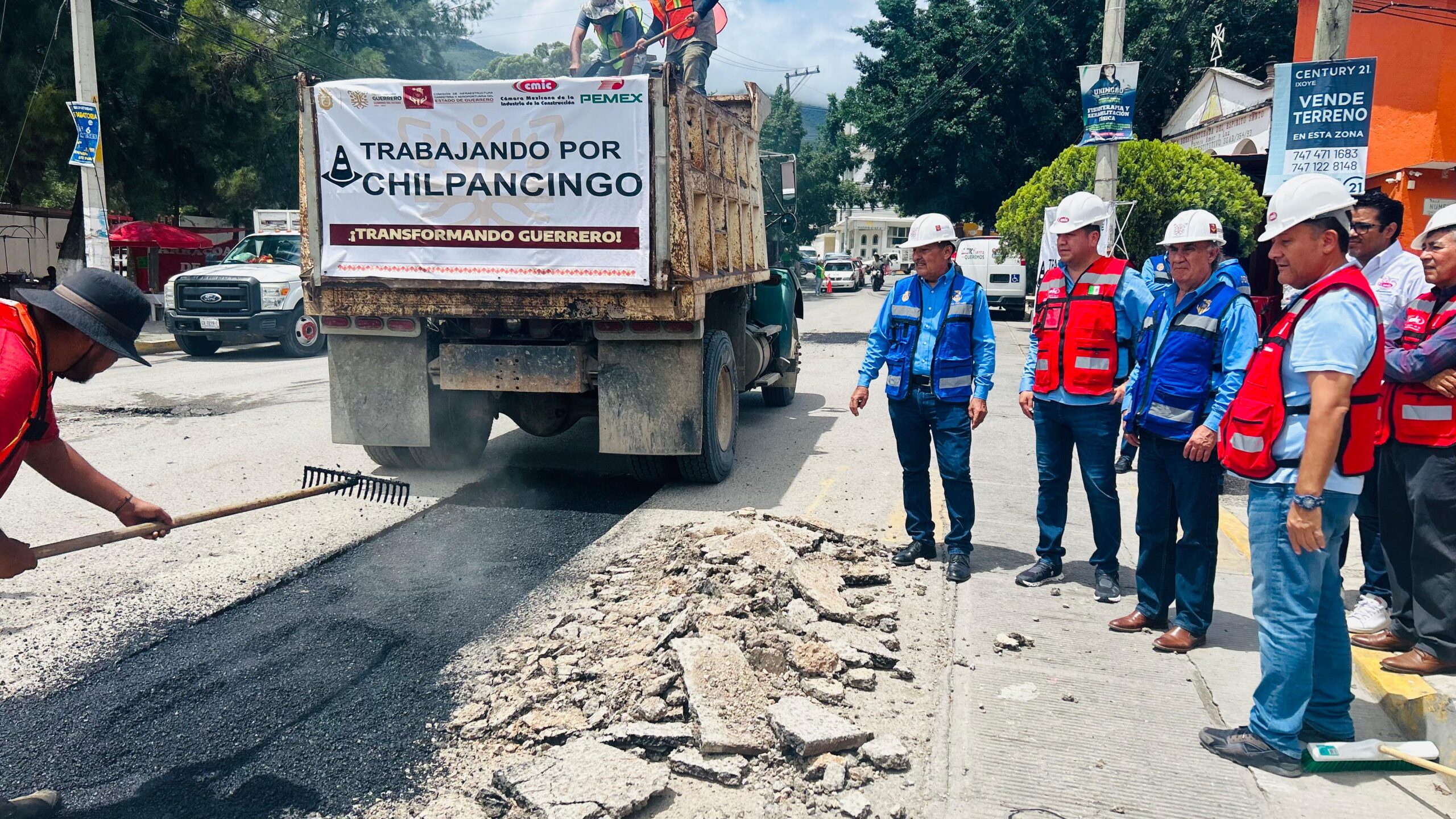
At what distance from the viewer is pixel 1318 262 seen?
3205mm

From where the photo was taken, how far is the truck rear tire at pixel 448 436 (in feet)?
23.9

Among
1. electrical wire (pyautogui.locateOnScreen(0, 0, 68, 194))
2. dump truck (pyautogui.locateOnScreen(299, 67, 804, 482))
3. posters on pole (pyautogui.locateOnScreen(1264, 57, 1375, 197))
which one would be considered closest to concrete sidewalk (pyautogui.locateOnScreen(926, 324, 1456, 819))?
dump truck (pyautogui.locateOnScreen(299, 67, 804, 482))

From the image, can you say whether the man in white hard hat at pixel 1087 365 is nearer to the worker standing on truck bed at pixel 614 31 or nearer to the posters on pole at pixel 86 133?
the worker standing on truck bed at pixel 614 31

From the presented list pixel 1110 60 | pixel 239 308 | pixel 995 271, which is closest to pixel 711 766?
pixel 1110 60

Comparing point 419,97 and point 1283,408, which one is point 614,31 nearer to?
point 419,97

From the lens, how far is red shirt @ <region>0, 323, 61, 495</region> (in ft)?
8.39

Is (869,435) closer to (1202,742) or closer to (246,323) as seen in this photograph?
(1202,742)

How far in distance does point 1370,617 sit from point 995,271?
79.8 ft

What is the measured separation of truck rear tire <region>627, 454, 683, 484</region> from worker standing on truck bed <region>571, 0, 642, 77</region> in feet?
13.7

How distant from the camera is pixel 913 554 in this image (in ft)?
18.2

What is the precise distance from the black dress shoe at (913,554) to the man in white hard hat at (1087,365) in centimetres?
58

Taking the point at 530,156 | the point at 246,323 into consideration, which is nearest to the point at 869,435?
the point at 530,156

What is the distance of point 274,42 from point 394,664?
83.1 ft

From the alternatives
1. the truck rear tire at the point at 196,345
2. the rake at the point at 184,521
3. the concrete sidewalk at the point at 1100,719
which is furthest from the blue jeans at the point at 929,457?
the truck rear tire at the point at 196,345
